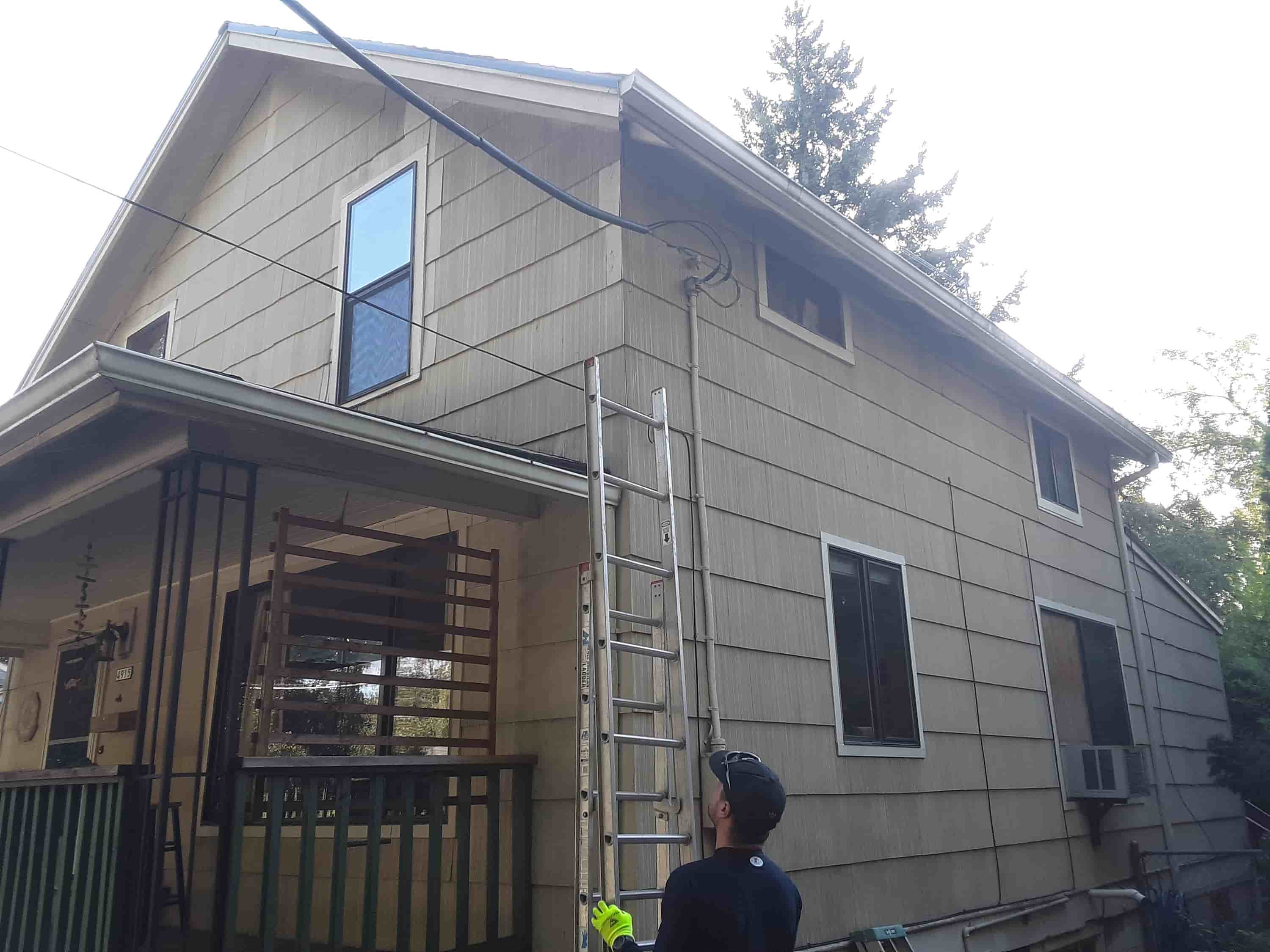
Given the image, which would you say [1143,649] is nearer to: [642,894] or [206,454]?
[642,894]

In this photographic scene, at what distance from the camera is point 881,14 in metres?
9.90

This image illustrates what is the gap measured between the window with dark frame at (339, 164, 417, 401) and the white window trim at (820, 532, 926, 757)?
305 cm

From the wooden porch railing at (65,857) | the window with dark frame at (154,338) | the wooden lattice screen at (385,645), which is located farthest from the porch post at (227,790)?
the window with dark frame at (154,338)

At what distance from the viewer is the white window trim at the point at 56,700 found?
28.1 ft

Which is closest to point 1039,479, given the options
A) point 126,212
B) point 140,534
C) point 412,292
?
point 412,292

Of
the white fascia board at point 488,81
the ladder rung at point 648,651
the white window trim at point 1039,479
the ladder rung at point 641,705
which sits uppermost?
the white fascia board at point 488,81

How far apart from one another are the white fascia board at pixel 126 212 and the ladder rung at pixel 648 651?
7.11m

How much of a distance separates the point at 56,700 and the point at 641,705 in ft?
24.5

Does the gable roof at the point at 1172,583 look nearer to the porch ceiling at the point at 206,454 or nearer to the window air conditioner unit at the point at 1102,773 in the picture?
the window air conditioner unit at the point at 1102,773

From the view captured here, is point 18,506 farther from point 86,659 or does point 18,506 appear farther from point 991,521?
point 991,521

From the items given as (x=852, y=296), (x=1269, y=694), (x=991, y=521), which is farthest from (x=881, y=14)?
(x=1269, y=694)

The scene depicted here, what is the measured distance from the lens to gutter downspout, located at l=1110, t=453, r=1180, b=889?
9250 mm

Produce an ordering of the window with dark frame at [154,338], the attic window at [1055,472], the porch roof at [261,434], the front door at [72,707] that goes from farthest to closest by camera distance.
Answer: the window with dark frame at [154,338] → the attic window at [1055,472] → the front door at [72,707] → the porch roof at [261,434]

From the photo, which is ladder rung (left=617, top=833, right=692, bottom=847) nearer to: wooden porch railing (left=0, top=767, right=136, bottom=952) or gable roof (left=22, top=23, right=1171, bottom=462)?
wooden porch railing (left=0, top=767, right=136, bottom=952)
